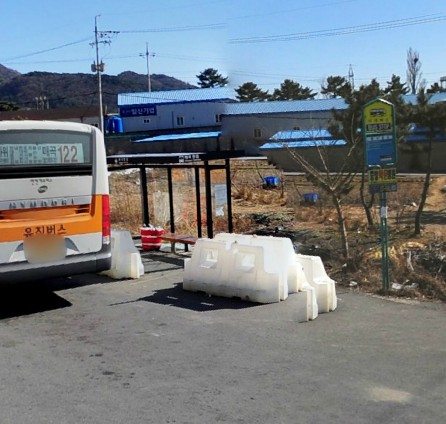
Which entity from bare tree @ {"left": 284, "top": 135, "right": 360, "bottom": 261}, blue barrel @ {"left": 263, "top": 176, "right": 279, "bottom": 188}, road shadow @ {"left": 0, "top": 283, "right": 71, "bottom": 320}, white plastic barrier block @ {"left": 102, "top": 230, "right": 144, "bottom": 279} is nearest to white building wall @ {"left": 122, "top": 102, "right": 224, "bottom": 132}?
blue barrel @ {"left": 263, "top": 176, "right": 279, "bottom": 188}

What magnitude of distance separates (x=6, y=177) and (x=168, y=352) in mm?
3209

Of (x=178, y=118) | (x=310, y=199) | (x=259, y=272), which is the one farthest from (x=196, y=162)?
(x=178, y=118)

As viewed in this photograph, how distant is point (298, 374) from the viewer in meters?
5.29

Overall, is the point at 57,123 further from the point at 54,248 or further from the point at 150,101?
the point at 150,101

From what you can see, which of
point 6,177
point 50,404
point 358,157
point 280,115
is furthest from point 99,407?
point 280,115

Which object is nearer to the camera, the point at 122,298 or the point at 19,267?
the point at 19,267

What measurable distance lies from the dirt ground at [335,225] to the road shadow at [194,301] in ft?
6.96

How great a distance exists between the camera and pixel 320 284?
7.51 metres

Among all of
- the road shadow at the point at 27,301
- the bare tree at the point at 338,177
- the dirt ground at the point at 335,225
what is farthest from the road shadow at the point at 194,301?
the bare tree at the point at 338,177

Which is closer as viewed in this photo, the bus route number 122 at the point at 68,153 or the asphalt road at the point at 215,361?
the asphalt road at the point at 215,361

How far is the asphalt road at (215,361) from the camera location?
454 cm

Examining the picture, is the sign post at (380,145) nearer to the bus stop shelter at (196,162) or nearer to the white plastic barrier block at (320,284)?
the white plastic barrier block at (320,284)

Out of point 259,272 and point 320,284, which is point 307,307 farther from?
point 259,272

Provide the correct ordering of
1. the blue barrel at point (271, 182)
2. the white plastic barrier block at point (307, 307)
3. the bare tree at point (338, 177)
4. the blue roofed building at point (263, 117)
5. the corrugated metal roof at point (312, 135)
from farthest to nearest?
the blue roofed building at point (263, 117) → the blue barrel at point (271, 182) → the corrugated metal roof at point (312, 135) → the bare tree at point (338, 177) → the white plastic barrier block at point (307, 307)
